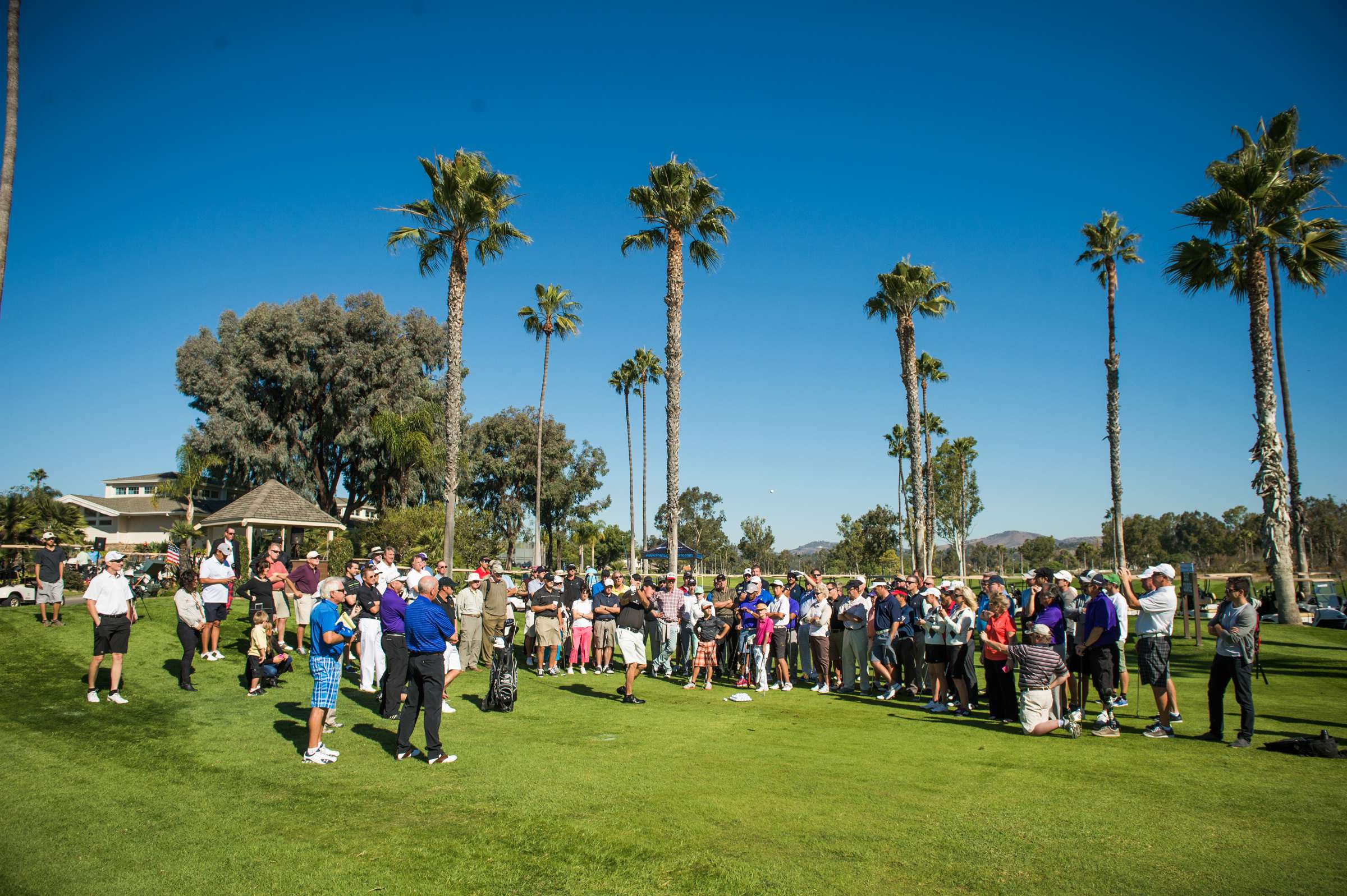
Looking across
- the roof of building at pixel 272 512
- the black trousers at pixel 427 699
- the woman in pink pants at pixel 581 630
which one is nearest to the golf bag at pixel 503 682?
the black trousers at pixel 427 699

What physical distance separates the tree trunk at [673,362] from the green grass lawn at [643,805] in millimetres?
12190

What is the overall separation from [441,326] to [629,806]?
4139 centimetres

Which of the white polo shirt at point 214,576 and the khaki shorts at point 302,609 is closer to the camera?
the white polo shirt at point 214,576

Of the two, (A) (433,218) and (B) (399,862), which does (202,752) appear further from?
(A) (433,218)

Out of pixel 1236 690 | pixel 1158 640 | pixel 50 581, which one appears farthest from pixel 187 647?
pixel 1236 690

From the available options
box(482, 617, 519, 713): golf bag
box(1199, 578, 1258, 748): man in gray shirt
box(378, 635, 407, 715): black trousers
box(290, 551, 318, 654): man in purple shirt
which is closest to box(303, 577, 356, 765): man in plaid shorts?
box(378, 635, 407, 715): black trousers

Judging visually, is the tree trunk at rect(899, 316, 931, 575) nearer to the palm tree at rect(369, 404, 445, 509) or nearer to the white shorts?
the white shorts

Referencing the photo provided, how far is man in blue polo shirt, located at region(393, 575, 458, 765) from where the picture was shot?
7.59 metres

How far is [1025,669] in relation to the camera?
9.02 metres

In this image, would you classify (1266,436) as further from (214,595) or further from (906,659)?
(214,595)

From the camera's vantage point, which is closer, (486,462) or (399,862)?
(399,862)

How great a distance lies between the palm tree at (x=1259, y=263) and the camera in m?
20.2

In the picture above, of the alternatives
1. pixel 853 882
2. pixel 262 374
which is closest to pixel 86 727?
pixel 853 882

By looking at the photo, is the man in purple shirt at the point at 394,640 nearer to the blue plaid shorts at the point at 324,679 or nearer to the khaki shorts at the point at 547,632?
the blue plaid shorts at the point at 324,679
